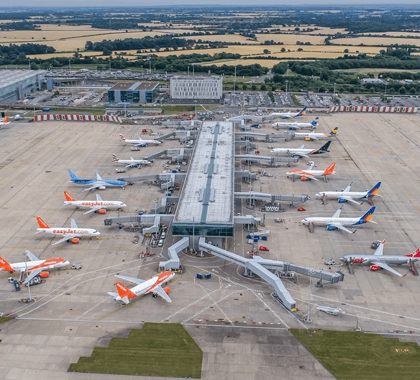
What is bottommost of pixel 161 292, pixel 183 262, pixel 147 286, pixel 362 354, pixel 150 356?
pixel 183 262

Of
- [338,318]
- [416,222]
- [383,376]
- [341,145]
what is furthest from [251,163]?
[383,376]

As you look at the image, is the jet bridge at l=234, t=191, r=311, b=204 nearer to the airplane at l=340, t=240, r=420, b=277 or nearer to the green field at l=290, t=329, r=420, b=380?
the airplane at l=340, t=240, r=420, b=277

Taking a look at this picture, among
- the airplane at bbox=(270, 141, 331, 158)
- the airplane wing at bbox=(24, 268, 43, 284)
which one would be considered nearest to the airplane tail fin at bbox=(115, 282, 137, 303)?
the airplane wing at bbox=(24, 268, 43, 284)

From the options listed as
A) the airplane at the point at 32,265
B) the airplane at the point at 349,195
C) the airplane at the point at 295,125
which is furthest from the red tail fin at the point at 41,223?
the airplane at the point at 295,125

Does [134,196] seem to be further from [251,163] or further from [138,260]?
[251,163]

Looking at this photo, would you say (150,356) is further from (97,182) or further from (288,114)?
(288,114)

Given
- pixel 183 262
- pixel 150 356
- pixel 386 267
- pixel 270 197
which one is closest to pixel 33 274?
pixel 183 262
